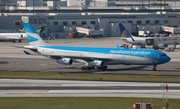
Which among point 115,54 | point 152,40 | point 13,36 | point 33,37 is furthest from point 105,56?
point 13,36

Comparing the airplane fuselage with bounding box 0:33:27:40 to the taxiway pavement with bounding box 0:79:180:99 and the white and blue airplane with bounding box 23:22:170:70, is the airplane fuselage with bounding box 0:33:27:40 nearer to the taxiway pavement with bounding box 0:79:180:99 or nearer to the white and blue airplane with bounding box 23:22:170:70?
the white and blue airplane with bounding box 23:22:170:70

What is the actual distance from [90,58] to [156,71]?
9.36 meters

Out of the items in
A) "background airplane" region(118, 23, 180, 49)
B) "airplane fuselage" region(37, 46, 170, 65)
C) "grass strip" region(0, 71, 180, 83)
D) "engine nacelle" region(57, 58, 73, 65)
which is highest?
"airplane fuselage" region(37, 46, 170, 65)

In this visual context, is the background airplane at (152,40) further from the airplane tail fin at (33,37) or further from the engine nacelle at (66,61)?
the engine nacelle at (66,61)

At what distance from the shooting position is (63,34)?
183625 mm

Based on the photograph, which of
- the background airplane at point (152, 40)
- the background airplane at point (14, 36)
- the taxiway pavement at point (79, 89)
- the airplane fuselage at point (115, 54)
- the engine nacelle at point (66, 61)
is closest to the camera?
the taxiway pavement at point (79, 89)
